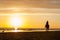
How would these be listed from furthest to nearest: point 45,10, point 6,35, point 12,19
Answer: point 12,19 → point 45,10 → point 6,35

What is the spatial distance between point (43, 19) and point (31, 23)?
7.8 inches

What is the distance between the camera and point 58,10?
1.61m

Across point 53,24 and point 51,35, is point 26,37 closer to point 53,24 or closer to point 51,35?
point 51,35

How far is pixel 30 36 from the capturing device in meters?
1.32

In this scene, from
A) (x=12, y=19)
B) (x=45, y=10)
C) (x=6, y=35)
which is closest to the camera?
(x=6, y=35)

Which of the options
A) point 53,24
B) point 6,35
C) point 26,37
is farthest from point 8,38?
point 53,24

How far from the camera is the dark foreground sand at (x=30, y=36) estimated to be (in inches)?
51.0

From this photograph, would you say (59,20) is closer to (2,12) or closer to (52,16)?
(52,16)

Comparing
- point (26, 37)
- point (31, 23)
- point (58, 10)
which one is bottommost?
point (26, 37)

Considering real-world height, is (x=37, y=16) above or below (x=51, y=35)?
above

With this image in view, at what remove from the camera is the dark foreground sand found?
4.25ft

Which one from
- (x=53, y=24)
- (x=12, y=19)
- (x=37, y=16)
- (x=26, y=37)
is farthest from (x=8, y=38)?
(x=53, y=24)

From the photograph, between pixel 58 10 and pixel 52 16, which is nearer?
pixel 58 10

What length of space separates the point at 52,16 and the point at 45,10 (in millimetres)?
233
